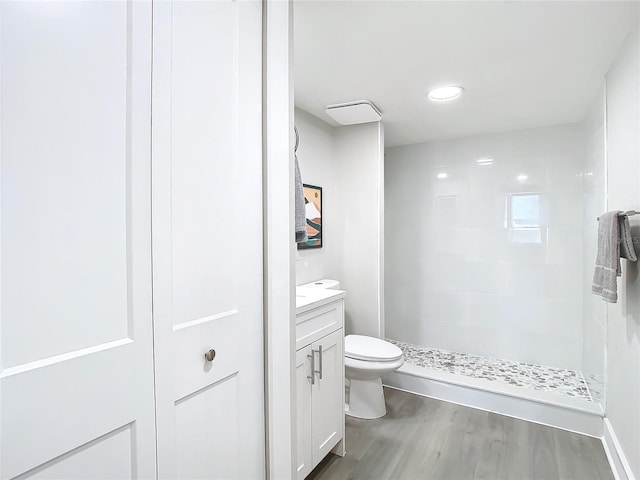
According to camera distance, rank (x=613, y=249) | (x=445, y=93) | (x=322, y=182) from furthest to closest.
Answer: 1. (x=322, y=182)
2. (x=445, y=93)
3. (x=613, y=249)

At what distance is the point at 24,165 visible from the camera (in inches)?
23.2

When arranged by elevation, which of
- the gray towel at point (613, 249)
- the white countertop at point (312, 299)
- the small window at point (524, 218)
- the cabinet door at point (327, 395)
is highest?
the small window at point (524, 218)

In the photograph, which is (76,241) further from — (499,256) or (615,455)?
(499,256)

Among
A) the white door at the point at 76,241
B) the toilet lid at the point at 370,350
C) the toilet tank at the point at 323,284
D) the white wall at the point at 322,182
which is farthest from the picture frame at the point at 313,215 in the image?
the white door at the point at 76,241

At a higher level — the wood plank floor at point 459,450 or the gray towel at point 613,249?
the gray towel at point 613,249

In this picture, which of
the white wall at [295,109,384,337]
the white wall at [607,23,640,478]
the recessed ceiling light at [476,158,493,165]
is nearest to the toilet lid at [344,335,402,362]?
the white wall at [295,109,384,337]

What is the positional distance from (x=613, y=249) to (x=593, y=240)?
3.12 feet

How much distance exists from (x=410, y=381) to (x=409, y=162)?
2.18 meters

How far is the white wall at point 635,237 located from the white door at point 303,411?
1.51 metres

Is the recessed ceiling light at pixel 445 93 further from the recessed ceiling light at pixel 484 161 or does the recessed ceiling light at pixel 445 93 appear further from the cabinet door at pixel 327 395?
the cabinet door at pixel 327 395

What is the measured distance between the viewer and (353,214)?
3.08 m

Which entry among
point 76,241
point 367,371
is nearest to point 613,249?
Answer: point 367,371

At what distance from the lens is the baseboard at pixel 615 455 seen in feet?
5.72

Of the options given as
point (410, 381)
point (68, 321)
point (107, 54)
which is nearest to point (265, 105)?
point (107, 54)
